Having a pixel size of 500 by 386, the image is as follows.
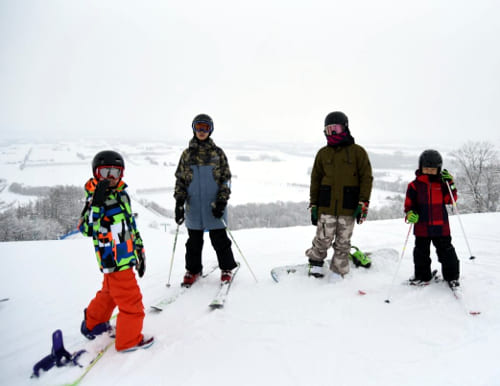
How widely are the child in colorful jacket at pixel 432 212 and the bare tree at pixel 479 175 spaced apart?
27.0 meters

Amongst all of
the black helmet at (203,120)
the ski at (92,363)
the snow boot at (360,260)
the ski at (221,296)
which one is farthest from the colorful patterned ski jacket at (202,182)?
the snow boot at (360,260)

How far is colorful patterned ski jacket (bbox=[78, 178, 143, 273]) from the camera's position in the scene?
242 centimetres

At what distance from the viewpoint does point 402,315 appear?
2.90 metres

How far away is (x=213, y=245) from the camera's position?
3.92 meters

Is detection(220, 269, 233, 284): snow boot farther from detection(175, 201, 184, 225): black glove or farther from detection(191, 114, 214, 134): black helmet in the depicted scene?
detection(191, 114, 214, 134): black helmet

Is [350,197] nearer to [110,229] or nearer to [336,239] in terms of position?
[336,239]

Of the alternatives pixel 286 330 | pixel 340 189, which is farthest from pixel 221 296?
pixel 340 189

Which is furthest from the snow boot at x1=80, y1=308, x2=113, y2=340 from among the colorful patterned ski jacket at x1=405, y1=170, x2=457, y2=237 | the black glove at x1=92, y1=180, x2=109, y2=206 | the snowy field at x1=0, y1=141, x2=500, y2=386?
the colorful patterned ski jacket at x1=405, y1=170, x2=457, y2=237

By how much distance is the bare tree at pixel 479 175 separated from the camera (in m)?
24.2

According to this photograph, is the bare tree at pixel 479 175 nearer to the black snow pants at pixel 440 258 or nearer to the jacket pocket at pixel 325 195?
the black snow pants at pixel 440 258

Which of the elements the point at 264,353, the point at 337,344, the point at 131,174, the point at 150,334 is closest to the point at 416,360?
the point at 337,344

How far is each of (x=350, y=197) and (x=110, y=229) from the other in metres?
2.79

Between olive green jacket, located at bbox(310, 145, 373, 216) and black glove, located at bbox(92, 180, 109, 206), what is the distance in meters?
2.62

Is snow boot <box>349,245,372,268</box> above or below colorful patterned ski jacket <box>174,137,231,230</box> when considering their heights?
below
